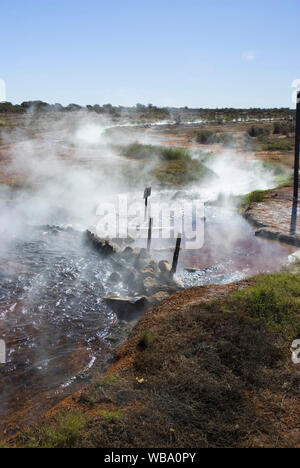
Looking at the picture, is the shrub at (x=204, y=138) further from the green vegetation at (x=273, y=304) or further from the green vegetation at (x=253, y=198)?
the green vegetation at (x=273, y=304)

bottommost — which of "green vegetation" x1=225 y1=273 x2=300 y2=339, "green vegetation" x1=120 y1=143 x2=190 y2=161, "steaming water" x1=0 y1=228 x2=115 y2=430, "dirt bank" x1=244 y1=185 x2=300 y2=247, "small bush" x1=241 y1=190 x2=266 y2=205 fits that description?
"steaming water" x1=0 y1=228 x2=115 y2=430

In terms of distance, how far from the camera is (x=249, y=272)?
383 inches

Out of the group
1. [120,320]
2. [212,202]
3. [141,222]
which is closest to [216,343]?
[120,320]

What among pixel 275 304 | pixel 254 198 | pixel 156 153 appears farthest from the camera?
pixel 156 153

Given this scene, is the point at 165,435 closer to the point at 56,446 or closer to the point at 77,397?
the point at 56,446

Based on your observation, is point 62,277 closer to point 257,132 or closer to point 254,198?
point 254,198

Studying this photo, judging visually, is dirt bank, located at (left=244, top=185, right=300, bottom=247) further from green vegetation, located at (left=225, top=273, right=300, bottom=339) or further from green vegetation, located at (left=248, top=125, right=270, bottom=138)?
green vegetation, located at (left=248, top=125, right=270, bottom=138)

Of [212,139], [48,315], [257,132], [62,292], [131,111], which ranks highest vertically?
[131,111]

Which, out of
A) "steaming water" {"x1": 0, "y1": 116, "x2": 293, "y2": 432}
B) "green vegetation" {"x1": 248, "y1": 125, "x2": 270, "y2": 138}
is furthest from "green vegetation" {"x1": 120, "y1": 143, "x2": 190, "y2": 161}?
"green vegetation" {"x1": 248, "y1": 125, "x2": 270, "y2": 138}

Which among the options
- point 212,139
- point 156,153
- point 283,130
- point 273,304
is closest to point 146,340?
point 273,304

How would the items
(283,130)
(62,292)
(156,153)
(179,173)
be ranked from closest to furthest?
(62,292), (179,173), (156,153), (283,130)

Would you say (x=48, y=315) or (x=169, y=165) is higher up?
(x=169, y=165)

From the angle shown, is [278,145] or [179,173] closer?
[179,173]

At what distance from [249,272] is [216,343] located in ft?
15.4
